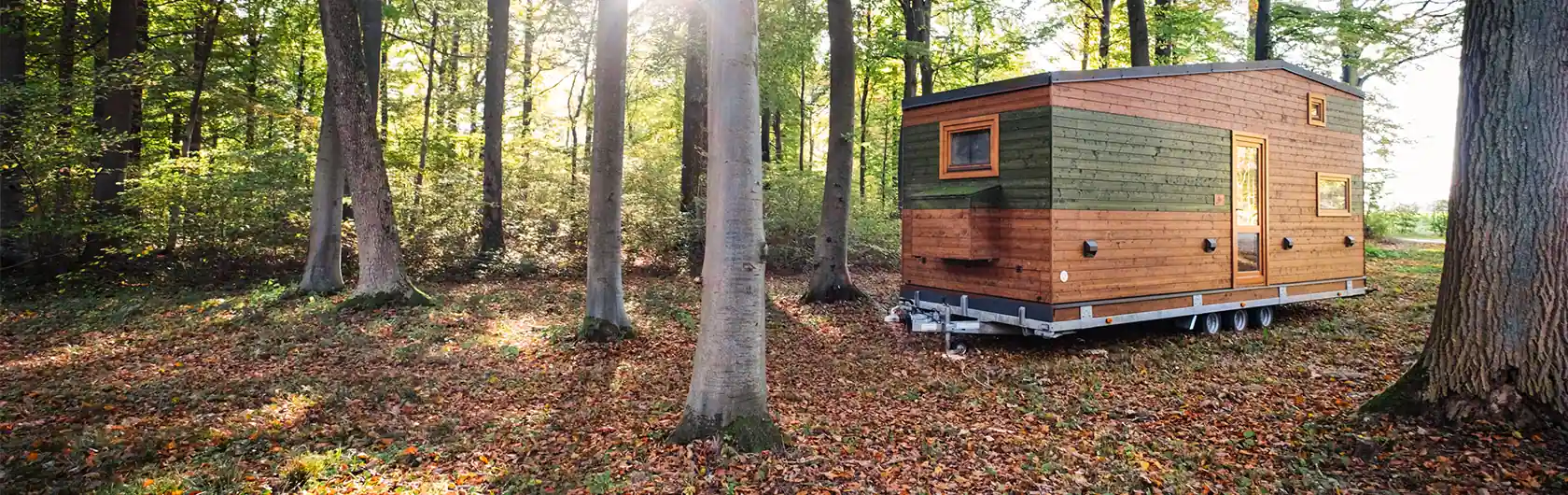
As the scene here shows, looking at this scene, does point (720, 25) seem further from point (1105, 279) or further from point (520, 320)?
point (520, 320)

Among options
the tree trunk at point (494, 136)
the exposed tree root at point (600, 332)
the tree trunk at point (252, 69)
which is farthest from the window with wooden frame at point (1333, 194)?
the tree trunk at point (252, 69)

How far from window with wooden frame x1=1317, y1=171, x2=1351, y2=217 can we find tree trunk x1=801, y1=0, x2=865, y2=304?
7173mm

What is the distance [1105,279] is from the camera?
29.0 feet

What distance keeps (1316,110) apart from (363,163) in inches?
569

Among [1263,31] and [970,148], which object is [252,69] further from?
[1263,31]

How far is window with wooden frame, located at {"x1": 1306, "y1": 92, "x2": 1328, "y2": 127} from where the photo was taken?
10750 mm

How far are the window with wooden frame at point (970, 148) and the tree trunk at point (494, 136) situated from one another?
10.1m

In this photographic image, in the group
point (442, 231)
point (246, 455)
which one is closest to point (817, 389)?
point (246, 455)

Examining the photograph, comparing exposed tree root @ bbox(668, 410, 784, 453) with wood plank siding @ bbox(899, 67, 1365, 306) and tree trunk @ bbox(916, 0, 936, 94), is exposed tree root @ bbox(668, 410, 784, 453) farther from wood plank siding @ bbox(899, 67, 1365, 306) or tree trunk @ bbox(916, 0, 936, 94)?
tree trunk @ bbox(916, 0, 936, 94)

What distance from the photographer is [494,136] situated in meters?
15.5

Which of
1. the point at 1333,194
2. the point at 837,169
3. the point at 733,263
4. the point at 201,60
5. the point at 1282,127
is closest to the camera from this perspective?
the point at 733,263

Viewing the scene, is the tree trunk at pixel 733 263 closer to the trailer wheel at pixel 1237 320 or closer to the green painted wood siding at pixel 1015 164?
the green painted wood siding at pixel 1015 164

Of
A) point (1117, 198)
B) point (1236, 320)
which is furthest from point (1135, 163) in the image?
point (1236, 320)

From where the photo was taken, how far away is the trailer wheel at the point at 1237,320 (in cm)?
1021
